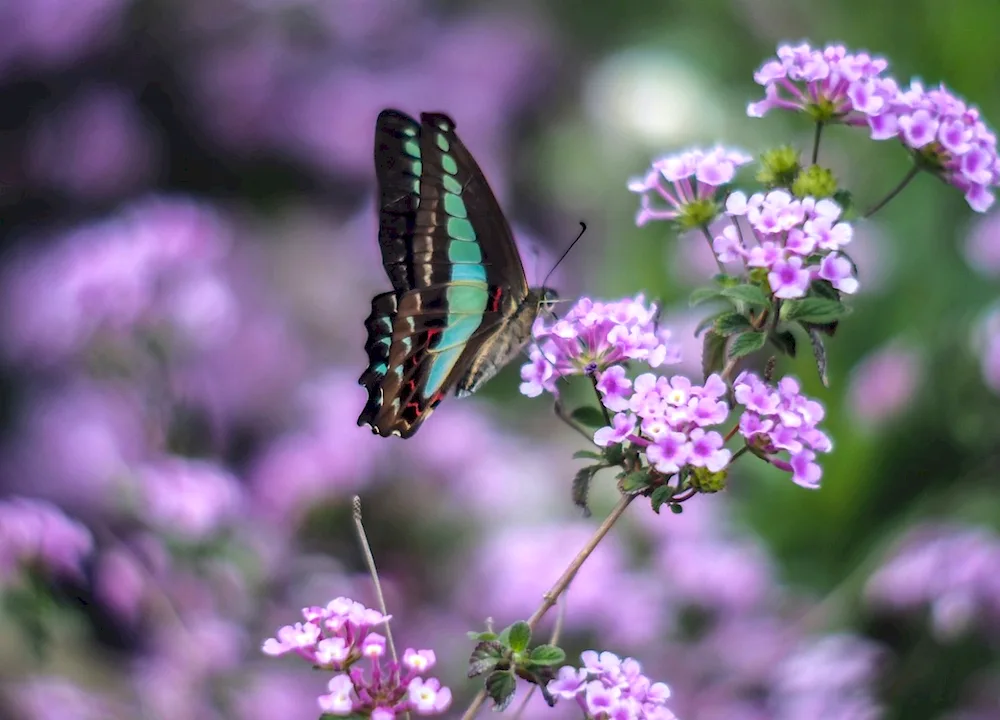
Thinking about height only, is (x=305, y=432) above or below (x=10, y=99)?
below

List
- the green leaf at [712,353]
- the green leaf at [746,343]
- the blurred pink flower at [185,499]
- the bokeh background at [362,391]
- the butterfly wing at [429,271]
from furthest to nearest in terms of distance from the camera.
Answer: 1. the bokeh background at [362,391]
2. the blurred pink flower at [185,499]
3. the butterfly wing at [429,271]
4. the green leaf at [712,353]
5. the green leaf at [746,343]

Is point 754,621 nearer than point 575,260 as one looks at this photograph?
Yes

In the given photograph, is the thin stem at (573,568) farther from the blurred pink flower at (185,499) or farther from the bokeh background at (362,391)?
the blurred pink flower at (185,499)

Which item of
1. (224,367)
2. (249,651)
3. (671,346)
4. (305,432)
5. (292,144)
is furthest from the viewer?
(292,144)

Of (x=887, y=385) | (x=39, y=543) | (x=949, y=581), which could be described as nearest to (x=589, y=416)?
(x=39, y=543)

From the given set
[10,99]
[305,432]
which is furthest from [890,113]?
[10,99]

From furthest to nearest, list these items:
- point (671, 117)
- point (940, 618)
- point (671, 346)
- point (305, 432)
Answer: point (671, 117) < point (305, 432) < point (940, 618) < point (671, 346)

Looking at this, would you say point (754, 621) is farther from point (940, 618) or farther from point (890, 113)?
point (890, 113)

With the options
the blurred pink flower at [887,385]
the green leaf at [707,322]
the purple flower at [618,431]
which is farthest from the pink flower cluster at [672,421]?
the blurred pink flower at [887,385]
